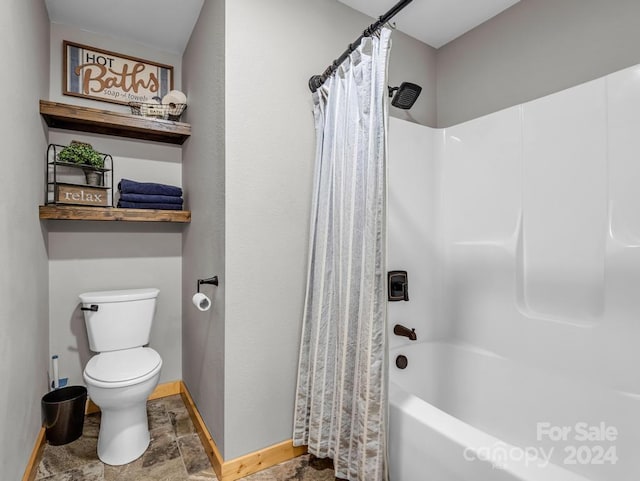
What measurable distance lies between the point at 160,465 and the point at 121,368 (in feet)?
1.73

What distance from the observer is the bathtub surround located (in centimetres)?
143

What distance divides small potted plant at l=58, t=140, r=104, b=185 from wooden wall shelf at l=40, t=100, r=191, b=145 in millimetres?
128

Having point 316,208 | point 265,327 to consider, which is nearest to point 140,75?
point 316,208

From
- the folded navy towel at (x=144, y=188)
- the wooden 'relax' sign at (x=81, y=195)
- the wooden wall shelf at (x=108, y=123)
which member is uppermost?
the wooden wall shelf at (x=108, y=123)

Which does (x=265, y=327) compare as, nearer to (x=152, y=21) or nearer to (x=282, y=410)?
(x=282, y=410)

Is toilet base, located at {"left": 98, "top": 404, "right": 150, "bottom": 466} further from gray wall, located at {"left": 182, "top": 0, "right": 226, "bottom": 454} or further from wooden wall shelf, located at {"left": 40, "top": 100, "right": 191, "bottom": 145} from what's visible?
wooden wall shelf, located at {"left": 40, "top": 100, "right": 191, "bottom": 145}

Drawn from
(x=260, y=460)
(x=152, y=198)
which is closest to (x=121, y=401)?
(x=260, y=460)

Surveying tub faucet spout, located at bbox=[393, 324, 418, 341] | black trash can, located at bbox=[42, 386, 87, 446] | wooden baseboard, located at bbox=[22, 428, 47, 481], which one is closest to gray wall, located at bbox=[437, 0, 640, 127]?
tub faucet spout, located at bbox=[393, 324, 418, 341]

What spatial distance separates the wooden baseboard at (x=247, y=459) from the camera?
1589 millimetres

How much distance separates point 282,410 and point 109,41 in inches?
103

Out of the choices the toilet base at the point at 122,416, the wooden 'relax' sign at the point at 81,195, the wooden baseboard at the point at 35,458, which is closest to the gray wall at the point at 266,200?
the toilet base at the point at 122,416

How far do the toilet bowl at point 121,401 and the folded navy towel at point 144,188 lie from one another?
Result: 3.32 ft

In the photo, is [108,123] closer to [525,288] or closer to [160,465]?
[160,465]

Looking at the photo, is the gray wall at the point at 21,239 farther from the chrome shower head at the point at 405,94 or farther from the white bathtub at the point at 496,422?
the chrome shower head at the point at 405,94
